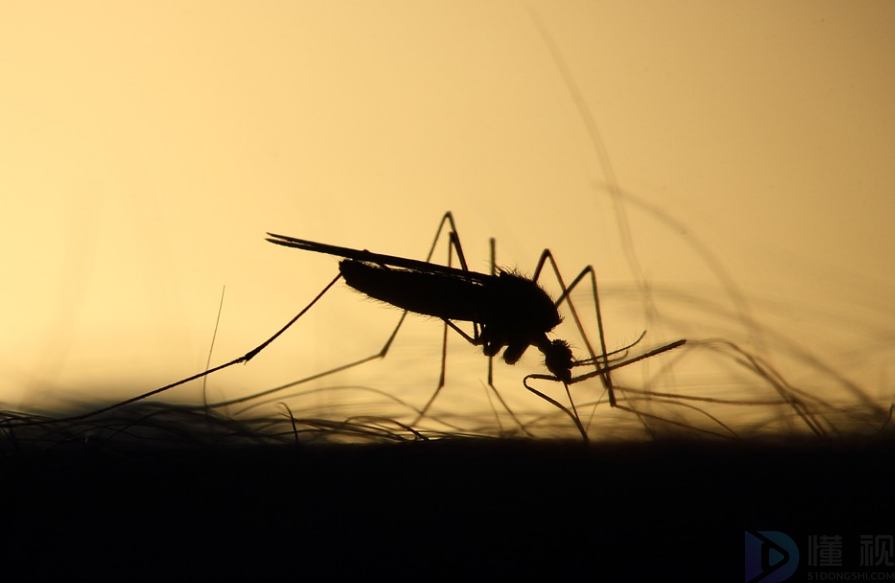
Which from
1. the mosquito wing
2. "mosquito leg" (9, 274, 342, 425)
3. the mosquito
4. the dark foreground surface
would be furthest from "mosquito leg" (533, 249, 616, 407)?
the dark foreground surface

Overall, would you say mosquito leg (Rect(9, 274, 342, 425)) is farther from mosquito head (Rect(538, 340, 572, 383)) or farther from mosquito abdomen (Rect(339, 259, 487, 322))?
mosquito head (Rect(538, 340, 572, 383))

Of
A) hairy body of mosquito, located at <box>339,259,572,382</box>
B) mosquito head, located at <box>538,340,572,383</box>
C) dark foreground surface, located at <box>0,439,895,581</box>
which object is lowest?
dark foreground surface, located at <box>0,439,895,581</box>

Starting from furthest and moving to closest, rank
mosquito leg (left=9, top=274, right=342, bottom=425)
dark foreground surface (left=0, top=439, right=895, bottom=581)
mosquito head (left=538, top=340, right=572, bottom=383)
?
mosquito head (left=538, top=340, right=572, bottom=383), mosquito leg (left=9, top=274, right=342, bottom=425), dark foreground surface (left=0, top=439, right=895, bottom=581)

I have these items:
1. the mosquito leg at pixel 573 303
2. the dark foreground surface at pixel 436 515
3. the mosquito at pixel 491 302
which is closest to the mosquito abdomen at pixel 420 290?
the mosquito at pixel 491 302

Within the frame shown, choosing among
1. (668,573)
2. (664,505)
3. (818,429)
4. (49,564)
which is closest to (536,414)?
(818,429)

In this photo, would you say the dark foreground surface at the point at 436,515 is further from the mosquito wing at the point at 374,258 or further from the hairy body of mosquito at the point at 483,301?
the hairy body of mosquito at the point at 483,301
